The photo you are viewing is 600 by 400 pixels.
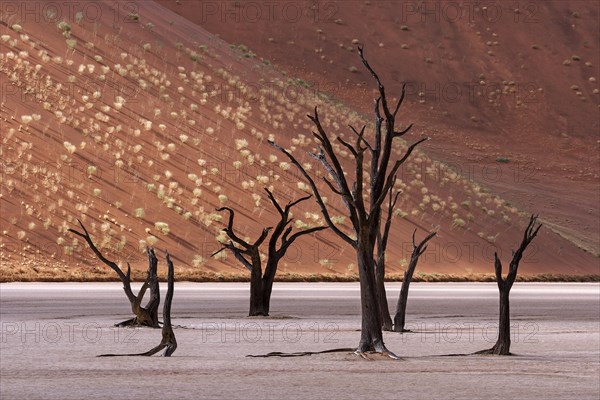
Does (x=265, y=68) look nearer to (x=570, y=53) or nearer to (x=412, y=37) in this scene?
(x=412, y=37)

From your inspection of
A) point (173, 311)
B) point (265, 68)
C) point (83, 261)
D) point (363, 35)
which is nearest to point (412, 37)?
point (363, 35)

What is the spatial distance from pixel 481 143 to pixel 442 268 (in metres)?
40.4

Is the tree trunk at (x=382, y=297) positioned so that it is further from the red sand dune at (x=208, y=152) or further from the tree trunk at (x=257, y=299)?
the red sand dune at (x=208, y=152)

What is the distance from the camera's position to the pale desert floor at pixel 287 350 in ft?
50.8

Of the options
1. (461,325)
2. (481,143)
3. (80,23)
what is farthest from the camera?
(481,143)

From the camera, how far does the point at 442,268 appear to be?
197ft

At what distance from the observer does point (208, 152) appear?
66312 mm

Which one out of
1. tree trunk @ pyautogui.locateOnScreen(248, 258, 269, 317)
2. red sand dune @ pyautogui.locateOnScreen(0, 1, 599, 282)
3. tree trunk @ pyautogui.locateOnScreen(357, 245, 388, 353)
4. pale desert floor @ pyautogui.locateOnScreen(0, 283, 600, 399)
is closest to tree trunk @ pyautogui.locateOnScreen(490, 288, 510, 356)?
pale desert floor @ pyautogui.locateOnScreen(0, 283, 600, 399)

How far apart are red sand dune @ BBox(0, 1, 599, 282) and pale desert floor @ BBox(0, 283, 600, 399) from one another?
18833mm

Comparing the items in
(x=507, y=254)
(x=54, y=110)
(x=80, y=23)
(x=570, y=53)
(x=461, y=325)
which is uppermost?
(x=570, y=53)

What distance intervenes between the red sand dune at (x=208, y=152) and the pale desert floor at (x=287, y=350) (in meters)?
18.8

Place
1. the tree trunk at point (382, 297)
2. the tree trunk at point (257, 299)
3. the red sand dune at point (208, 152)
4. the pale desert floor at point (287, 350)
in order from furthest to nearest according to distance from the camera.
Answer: the red sand dune at point (208, 152) < the tree trunk at point (257, 299) < the tree trunk at point (382, 297) < the pale desert floor at point (287, 350)

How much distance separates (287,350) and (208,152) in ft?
149

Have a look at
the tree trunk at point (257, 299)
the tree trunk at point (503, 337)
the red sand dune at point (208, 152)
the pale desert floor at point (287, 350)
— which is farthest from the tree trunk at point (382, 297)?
the red sand dune at point (208, 152)
